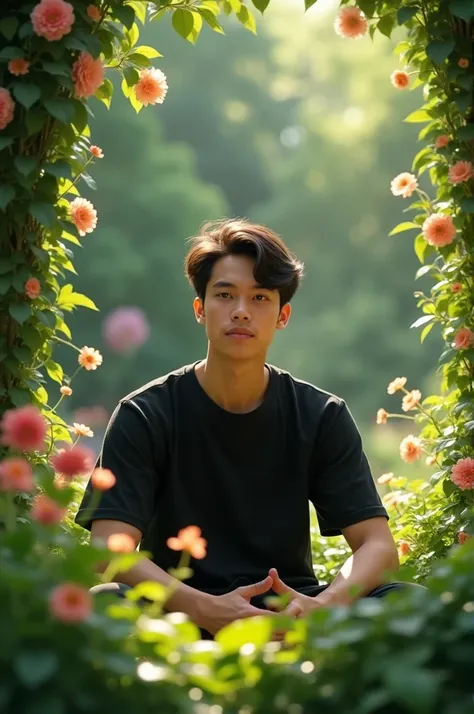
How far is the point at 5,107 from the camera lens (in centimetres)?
263

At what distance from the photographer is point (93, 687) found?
132cm

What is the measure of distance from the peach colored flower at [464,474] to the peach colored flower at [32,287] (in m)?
1.23

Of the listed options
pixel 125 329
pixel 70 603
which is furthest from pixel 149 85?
pixel 125 329

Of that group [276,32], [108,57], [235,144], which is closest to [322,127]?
[235,144]

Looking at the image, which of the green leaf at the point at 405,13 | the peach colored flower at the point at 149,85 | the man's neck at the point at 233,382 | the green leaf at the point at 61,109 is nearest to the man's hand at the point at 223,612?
the man's neck at the point at 233,382

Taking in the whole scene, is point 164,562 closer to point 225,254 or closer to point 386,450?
point 225,254

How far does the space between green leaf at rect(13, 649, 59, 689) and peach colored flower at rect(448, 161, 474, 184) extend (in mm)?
2114

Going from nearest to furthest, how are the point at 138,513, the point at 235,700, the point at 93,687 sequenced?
the point at 93,687 → the point at 235,700 → the point at 138,513

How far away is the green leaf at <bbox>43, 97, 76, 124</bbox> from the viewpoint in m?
2.65

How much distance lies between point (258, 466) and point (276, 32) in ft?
106

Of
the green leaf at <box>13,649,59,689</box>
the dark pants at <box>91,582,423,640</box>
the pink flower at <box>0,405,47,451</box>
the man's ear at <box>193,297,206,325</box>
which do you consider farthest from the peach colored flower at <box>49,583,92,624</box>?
the man's ear at <box>193,297,206,325</box>

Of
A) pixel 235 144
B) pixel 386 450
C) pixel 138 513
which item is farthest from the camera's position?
pixel 235 144

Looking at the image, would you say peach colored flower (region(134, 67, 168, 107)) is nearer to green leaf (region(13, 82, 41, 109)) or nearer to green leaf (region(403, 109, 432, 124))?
green leaf (region(13, 82, 41, 109))

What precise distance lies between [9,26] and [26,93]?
0.57ft
